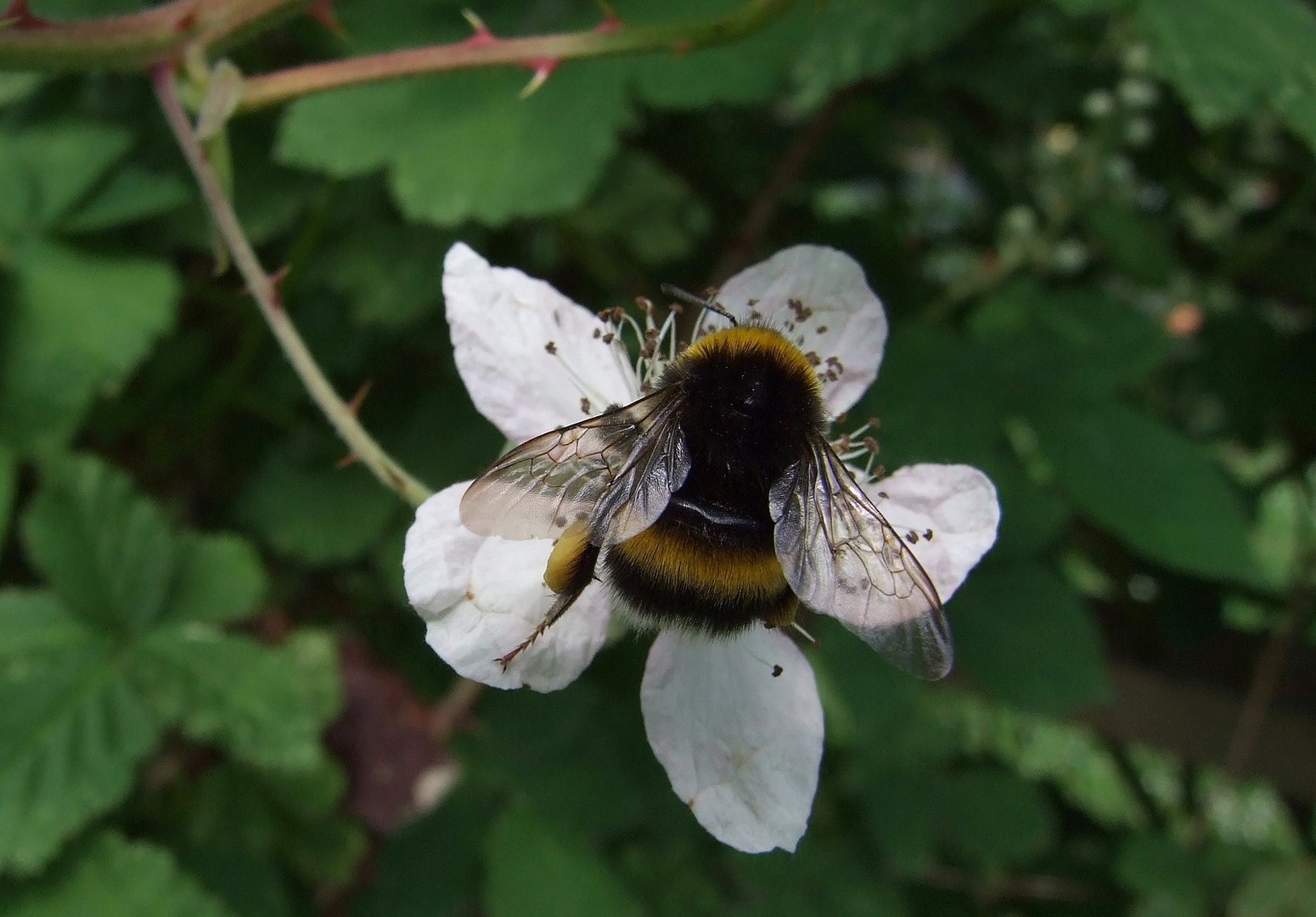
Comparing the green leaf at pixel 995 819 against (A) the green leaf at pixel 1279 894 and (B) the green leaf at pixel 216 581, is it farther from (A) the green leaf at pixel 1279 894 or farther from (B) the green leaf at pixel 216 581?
(B) the green leaf at pixel 216 581

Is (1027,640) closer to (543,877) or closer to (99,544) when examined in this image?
(543,877)

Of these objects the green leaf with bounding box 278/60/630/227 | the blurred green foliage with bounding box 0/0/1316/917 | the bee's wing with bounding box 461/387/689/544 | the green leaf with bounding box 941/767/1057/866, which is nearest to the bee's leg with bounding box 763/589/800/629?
the bee's wing with bounding box 461/387/689/544

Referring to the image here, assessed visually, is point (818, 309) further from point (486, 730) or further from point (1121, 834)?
point (1121, 834)

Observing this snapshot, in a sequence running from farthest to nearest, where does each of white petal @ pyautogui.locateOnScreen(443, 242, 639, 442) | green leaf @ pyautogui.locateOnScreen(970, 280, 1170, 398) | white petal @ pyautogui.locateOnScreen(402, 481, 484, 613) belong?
1. green leaf @ pyautogui.locateOnScreen(970, 280, 1170, 398)
2. white petal @ pyautogui.locateOnScreen(443, 242, 639, 442)
3. white petal @ pyautogui.locateOnScreen(402, 481, 484, 613)

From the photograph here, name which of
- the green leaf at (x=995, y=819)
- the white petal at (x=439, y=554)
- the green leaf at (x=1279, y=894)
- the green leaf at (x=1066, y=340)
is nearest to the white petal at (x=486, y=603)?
the white petal at (x=439, y=554)

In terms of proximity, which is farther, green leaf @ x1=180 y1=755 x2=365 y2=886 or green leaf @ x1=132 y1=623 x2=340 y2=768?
green leaf @ x1=180 y1=755 x2=365 y2=886

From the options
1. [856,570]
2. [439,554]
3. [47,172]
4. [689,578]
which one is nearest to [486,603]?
Answer: [439,554]

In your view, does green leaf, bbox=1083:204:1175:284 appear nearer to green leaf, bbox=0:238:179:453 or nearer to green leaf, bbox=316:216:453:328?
green leaf, bbox=316:216:453:328
